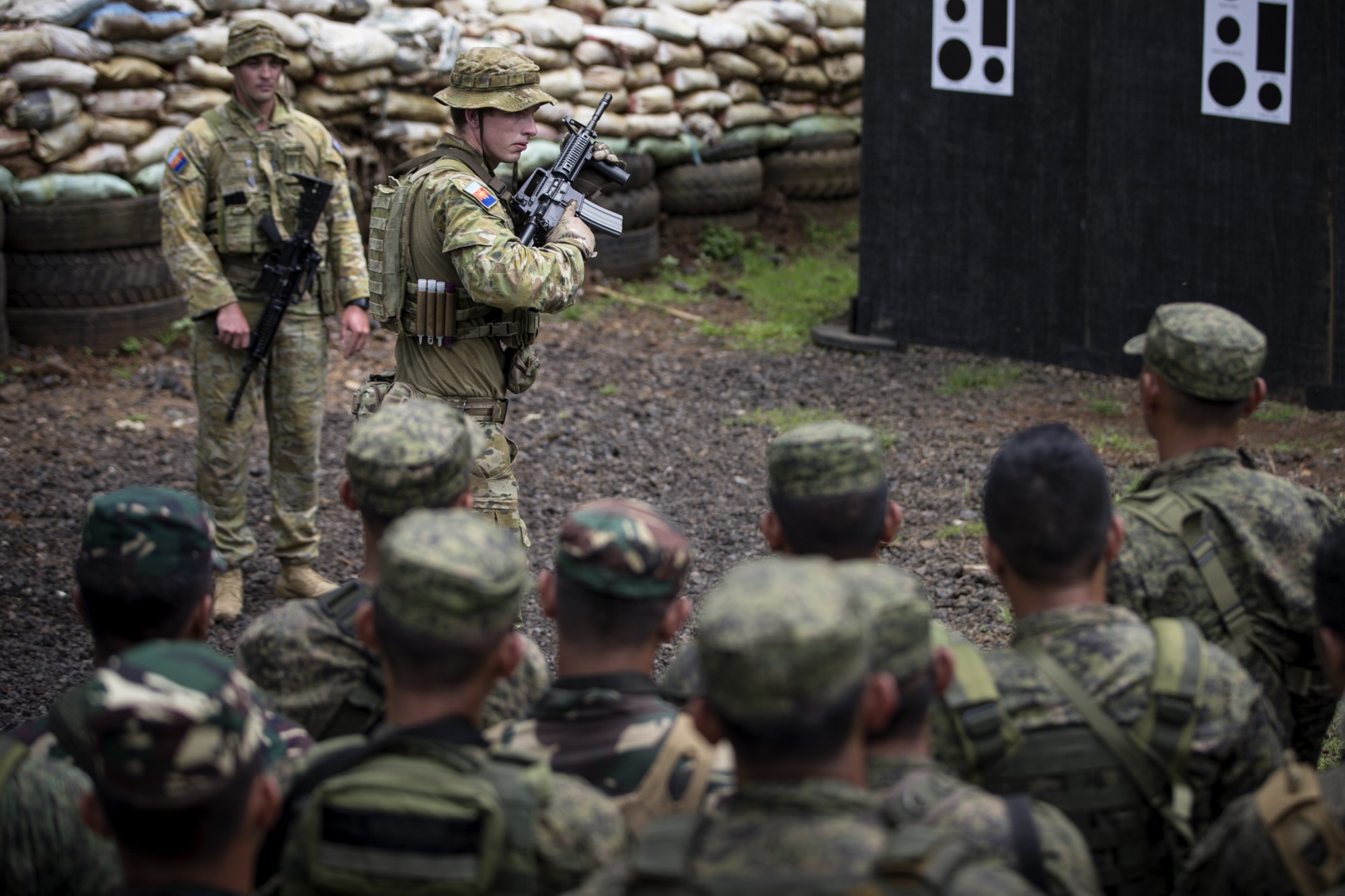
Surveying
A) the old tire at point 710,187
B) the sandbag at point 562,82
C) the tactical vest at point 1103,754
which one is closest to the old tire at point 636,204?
the old tire at point 710,187

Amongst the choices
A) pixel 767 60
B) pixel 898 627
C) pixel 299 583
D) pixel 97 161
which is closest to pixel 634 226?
pixel 767 60

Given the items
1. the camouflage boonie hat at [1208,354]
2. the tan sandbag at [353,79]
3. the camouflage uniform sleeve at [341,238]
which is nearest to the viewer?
the camouflage boonie hat at [1208,354]

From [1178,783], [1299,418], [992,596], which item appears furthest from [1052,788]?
[1299,418]

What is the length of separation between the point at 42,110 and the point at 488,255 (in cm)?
439

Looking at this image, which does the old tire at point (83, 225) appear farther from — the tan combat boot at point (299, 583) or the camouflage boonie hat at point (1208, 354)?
the camouflage boonie hat at point (1208, 354)

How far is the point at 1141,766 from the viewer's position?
7.41 feet

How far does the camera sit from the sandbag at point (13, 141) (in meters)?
7.48

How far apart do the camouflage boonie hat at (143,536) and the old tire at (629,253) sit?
24.9 ft

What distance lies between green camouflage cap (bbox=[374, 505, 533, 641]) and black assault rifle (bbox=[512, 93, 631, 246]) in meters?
2.69

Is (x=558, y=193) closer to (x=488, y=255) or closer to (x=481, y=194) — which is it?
(x=481, y=194)

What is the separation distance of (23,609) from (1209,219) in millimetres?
5977

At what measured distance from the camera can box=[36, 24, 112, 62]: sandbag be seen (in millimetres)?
7586

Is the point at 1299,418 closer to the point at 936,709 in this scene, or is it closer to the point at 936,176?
the point at 936,176

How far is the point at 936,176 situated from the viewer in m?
8.52
